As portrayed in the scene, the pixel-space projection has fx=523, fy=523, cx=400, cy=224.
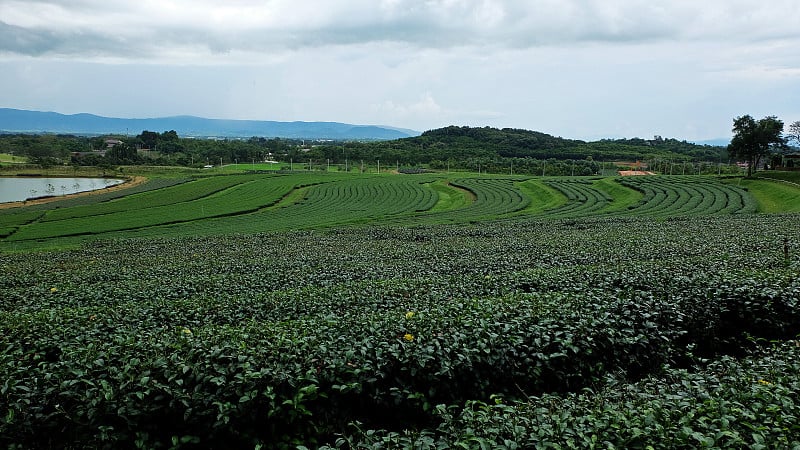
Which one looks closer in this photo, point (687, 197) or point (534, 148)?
point (687, 197)

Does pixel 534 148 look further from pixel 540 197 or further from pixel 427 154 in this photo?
pixel 540 197

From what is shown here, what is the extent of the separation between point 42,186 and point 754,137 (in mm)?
111909

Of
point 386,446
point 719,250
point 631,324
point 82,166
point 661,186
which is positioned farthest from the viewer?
point 82,166

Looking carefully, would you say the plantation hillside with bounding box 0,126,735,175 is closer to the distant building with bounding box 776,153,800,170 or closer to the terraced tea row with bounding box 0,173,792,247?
the distant building with bounding box 776,153,800,170

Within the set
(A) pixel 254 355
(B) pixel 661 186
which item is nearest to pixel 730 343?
(A) pixel 254 355

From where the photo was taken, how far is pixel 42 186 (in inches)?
3585

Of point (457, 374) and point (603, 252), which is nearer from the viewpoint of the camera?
point (457, 374)

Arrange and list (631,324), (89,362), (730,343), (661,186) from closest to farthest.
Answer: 1. (89,362)
2. (631,324)
3. (730,343)
4. (661,186)

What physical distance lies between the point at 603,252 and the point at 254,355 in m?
12.6

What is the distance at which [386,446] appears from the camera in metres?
4.86

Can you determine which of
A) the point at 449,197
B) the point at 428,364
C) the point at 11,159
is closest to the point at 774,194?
the point at 449,197

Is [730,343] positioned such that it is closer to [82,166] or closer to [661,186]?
[661,186]

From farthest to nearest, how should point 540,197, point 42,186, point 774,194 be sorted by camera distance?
point 42,186 < point 540,197 < point 774,194

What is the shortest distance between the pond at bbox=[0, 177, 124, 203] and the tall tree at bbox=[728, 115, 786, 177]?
9802cm
